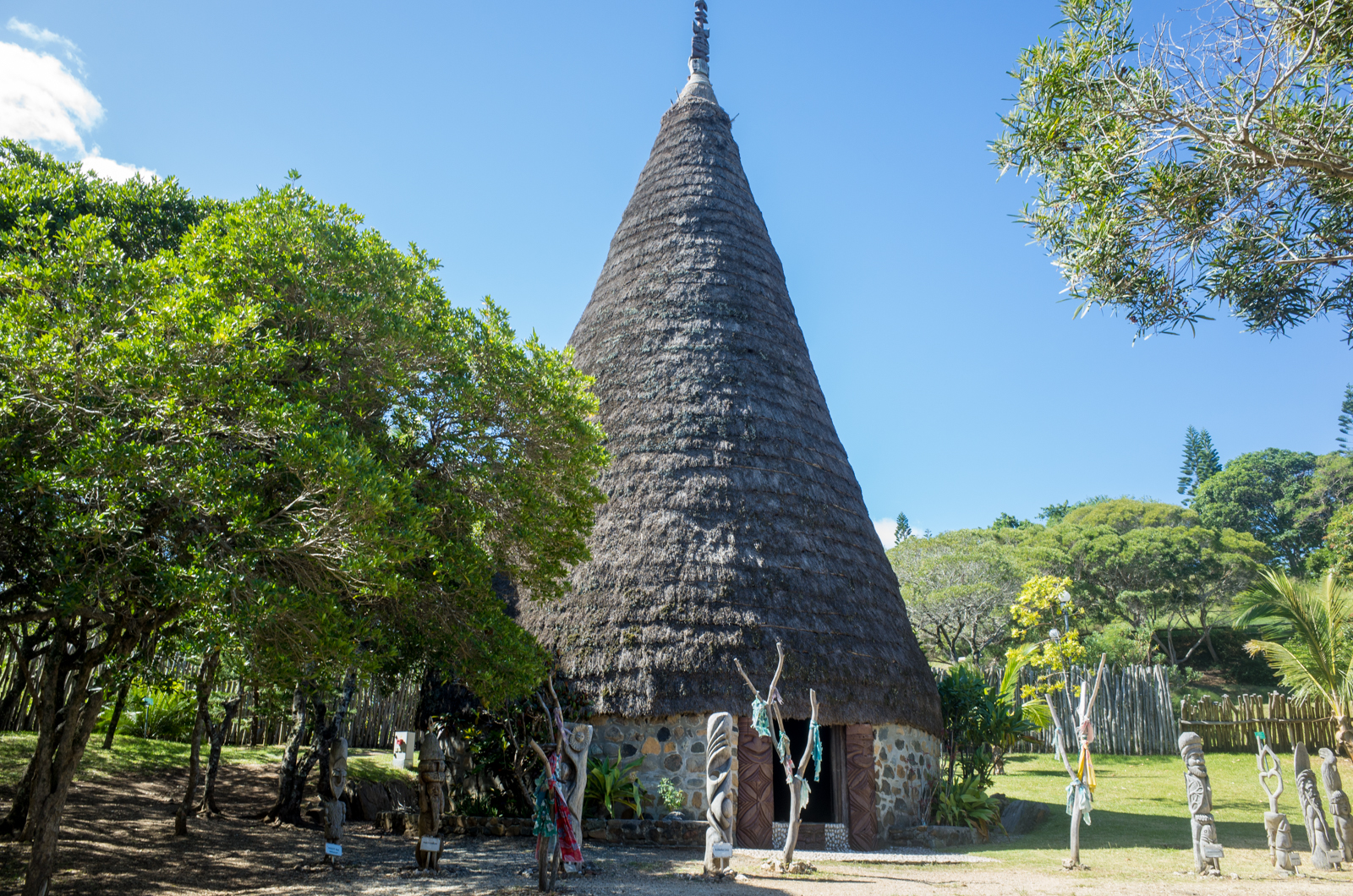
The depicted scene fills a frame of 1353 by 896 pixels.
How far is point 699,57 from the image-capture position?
57.3ft

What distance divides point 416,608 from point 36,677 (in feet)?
31.7

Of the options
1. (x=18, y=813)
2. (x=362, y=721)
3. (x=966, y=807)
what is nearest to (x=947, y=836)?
(x=966, y=807)

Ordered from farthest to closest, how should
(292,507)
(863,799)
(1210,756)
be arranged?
(1210,756) → (863,799) → (292,507)

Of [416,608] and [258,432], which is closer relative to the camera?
[258,432]

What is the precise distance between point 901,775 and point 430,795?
6282 millimetres

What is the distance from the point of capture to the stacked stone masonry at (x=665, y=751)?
9.87 metres

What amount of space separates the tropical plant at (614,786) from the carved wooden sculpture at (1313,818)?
277 inches

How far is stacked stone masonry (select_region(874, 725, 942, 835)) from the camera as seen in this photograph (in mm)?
10727

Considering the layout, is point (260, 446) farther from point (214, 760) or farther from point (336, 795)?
point (214, 760)

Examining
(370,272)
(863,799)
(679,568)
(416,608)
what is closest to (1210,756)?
(863,799)

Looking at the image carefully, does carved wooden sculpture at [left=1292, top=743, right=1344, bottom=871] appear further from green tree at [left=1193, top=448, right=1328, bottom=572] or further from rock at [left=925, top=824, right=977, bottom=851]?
green tree at [left=1193, top=448, right=1328, bottom=572]

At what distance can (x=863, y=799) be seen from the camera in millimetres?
10453

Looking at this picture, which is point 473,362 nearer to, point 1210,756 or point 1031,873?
point 1031,873

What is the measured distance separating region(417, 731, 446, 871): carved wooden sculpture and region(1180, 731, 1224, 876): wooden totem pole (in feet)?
23.4
